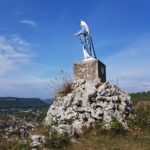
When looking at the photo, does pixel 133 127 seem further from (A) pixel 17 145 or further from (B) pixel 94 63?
(A) pixel 17 145

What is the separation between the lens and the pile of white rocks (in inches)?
653

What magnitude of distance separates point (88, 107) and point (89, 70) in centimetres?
217

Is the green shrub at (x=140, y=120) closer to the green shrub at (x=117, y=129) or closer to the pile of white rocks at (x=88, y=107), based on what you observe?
the pile of white rocks at (x=88, y=107)

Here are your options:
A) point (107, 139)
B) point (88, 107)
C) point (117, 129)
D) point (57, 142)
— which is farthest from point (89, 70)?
point (57, 142)

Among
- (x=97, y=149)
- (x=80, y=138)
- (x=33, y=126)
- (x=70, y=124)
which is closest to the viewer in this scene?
(x=97, y=149)

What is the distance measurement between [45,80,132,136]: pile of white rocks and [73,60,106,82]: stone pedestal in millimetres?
333

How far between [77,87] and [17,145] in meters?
5.22

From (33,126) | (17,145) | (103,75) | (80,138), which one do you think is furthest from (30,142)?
(103,75)

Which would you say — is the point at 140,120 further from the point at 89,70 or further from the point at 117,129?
the point at 89,70

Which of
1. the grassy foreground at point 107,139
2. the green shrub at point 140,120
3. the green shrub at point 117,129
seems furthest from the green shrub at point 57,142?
the green shrub at point 140,120

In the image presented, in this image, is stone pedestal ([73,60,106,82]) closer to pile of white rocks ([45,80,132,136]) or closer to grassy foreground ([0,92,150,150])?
pile of white rocks ([45,80,132,136])

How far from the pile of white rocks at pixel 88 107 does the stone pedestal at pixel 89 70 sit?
0.33 m

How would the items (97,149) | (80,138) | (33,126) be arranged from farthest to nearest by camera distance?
1. (33,126)
2. (80,138)
3. (97,149)

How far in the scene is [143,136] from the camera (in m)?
16.1
